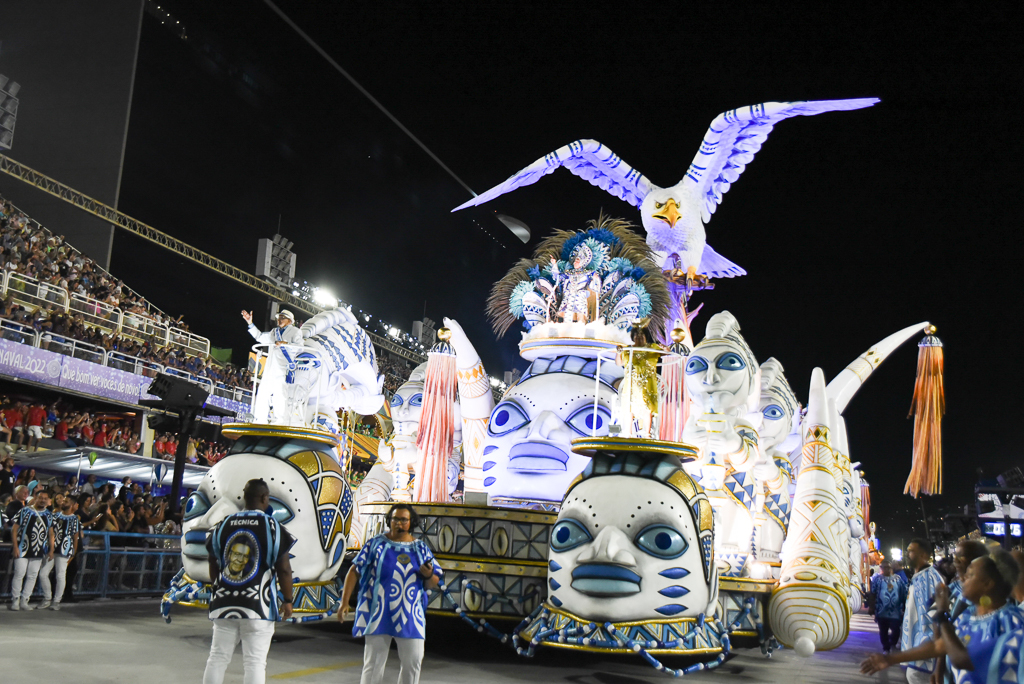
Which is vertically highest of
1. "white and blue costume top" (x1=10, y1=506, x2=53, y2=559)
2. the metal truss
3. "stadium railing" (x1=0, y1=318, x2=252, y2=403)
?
the metal truss

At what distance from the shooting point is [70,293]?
58.7 ft

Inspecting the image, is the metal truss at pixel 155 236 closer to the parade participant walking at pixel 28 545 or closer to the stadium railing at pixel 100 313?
the stadium railing at pixel 100 313

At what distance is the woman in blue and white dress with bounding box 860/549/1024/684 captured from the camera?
11.0 feet

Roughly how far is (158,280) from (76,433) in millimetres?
9079

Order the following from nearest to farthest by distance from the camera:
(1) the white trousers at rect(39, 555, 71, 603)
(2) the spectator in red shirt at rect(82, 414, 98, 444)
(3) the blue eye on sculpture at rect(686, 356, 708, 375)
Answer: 1. (3) the blue eye on sculpture at rect(686, 356, 708, 375)
2. (1) the white trousers at rect(39, 555, 71, 603)
3. (2) the spectator in red shirt at rect(82, 414, 98, 444)

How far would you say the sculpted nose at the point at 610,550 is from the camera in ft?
20.8

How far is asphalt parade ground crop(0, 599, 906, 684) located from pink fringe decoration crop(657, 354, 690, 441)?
1.98 m

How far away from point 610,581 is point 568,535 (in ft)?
1.65

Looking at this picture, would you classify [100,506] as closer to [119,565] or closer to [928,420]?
[119,565]

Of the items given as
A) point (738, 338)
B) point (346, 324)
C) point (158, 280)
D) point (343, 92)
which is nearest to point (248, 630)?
point (346, 324)

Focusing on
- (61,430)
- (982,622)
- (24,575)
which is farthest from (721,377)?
(61,430)

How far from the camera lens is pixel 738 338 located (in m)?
8.53

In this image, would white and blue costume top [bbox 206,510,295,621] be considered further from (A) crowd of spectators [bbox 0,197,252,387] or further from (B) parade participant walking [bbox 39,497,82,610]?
(A) crowd of spectators [bbox 0,197,252,387]

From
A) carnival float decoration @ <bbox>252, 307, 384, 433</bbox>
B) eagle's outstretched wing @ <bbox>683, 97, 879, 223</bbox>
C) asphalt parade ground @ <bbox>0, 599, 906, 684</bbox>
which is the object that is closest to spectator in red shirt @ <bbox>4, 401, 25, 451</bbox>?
asphalt parade ground @ <bbox>0, 599, 906, 684</bbox>
